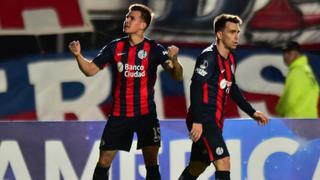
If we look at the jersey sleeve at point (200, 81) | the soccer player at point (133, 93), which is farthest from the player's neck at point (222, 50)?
the soccer player at point (133, 93)

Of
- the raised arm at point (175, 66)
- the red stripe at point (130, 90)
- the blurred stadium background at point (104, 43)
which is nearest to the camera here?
the raised arm at point (175, 66)

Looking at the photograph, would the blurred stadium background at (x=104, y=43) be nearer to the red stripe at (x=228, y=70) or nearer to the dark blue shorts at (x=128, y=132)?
the dark blue shorts at (x=128, y=132)

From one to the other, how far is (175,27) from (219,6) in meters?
0.56

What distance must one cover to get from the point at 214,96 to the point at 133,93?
2.13ft

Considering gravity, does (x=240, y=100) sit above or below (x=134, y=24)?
below

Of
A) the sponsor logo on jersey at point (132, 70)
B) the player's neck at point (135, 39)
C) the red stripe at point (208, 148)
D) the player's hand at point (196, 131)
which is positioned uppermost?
the player's neck at point (135, 39)

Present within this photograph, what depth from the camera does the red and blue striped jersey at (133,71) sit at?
25.0 feet

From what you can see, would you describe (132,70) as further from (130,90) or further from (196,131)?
(196,131)

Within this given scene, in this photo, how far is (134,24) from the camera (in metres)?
7.66

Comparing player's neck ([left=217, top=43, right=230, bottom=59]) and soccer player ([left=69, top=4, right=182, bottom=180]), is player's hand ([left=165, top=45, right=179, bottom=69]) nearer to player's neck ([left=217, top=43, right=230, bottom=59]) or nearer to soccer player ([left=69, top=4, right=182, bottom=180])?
soccer player ([left=69, top=4, right=182, bottom=180])

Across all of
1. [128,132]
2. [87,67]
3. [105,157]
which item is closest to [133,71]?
[87,67]

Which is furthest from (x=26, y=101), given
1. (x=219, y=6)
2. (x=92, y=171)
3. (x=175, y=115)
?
(x=92, y=171)

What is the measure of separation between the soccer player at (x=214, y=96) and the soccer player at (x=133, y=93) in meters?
0.35

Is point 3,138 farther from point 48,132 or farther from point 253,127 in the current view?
point 253,127
